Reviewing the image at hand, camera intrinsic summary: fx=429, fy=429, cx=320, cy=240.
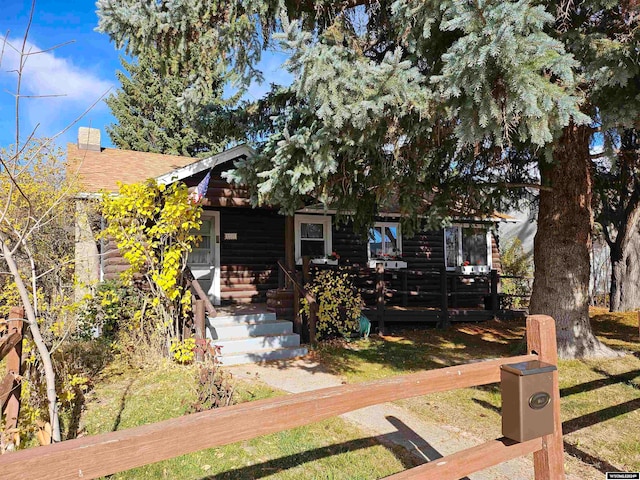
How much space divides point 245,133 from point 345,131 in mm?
2859

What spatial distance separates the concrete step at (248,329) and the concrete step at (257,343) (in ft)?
0.55

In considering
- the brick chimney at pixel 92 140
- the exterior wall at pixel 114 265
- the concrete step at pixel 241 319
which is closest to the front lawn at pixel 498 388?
the concrete step at pixel 241 319

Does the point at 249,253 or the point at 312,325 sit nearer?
the point at 312,325

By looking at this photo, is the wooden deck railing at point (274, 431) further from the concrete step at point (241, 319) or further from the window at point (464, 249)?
the window at point (464, 249)

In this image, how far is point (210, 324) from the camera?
7.69 meters

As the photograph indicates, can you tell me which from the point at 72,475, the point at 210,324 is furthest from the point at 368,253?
the point at 72,475

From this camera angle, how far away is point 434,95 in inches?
171

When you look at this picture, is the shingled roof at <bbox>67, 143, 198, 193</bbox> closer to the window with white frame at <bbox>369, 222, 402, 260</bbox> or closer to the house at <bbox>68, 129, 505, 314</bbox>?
the house at <bbox>68, 129, 505, 314</bbox>

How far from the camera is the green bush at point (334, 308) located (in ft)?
28.1

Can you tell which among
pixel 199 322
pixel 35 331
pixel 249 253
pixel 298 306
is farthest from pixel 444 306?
pixel 35 331

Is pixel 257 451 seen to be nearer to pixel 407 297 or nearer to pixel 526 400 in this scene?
pixel 526 400

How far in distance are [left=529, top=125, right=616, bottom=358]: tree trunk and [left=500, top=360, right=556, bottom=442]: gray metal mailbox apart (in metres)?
5.29

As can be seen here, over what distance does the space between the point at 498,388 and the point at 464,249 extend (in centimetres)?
920

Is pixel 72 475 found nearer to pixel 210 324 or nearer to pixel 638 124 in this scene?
pixel 638 124
